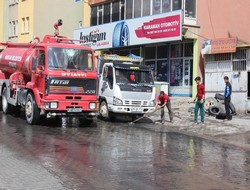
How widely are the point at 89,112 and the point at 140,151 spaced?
4.49 meters

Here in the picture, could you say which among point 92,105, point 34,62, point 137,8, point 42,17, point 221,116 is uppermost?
point 42,17

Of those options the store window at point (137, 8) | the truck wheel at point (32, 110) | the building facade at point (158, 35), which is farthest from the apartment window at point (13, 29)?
the truck wheel at point (32, 110)

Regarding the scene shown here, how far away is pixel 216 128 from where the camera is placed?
14.7 meters

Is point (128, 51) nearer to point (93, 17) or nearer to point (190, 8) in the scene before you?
point (93, 17)

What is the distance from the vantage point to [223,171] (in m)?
7.82

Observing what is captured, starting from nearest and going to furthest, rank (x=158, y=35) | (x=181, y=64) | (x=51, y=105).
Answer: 1. (x=51, y=105)
2. (x=158, y=35)
3. (x=181, y=64)

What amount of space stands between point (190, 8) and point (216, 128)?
1028 centimetres

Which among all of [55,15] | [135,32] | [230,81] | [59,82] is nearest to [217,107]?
[230,81]

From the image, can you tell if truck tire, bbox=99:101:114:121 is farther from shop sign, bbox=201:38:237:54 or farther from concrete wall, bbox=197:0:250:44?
concrete wall, bbox=197:0:250:44

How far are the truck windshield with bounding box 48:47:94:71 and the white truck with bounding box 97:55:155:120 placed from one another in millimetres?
2065

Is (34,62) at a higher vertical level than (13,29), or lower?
lower

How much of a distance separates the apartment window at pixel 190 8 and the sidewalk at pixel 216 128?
255 inches

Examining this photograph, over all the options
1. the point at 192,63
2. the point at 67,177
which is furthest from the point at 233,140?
the point at 192,63

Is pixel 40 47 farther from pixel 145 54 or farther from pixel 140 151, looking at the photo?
pixel 145 54
